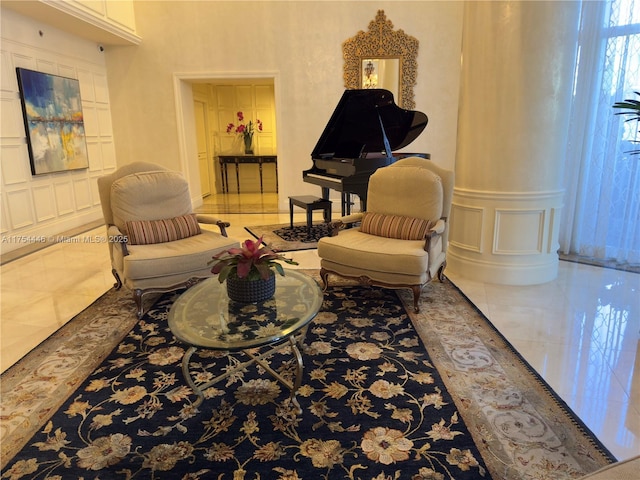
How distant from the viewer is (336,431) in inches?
78.3

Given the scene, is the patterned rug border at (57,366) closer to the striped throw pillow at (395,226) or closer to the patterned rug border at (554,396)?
the striped throw pillow at (395,226)

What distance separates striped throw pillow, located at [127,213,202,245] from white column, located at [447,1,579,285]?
2509mm

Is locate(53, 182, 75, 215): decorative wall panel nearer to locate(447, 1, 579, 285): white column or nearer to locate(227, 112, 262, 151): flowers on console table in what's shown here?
locate(227, 112, 262, 151): flowers on console table

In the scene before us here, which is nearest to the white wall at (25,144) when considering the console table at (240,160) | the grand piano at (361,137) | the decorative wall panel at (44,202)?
the decorative wall panel at (44,202)

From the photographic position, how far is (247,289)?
2359mm

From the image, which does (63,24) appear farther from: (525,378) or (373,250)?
(525,378)

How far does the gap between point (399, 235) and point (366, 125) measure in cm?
193

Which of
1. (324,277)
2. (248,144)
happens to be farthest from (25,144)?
(248,144)

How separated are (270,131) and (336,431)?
9008mm

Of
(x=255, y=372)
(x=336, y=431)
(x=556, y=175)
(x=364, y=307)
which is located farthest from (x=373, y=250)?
(x=556, y=175)

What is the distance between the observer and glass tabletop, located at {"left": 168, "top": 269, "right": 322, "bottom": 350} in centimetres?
200

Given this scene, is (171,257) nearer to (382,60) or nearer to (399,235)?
(399,235)

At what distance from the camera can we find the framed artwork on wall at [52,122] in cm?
549

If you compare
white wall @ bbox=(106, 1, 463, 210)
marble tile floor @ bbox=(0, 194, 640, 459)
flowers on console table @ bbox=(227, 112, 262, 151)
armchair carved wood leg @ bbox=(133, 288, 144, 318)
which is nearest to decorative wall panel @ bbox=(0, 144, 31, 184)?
marble tile floor @ bbox=(0, 194, 640, 459)
